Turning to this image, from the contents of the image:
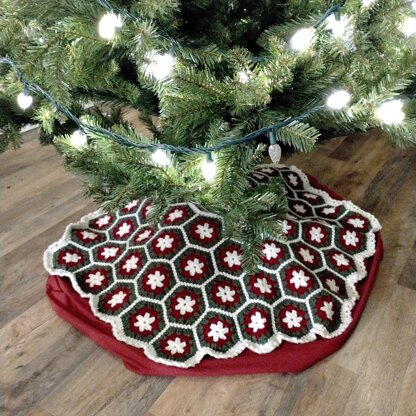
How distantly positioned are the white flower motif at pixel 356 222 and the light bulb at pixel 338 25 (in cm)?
50

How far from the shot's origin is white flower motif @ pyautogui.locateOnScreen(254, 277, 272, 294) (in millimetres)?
857

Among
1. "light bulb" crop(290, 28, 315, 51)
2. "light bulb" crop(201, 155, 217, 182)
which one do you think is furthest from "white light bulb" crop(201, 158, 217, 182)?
"light bulb" crop(290, 28, 315, 51)

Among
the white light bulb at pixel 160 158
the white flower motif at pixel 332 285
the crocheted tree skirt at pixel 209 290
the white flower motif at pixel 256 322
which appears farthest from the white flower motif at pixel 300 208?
the white light bulb at pixel 160 158

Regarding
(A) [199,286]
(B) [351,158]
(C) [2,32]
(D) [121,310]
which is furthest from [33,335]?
(B) [351,158]

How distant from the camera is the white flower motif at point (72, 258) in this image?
37.9 inches

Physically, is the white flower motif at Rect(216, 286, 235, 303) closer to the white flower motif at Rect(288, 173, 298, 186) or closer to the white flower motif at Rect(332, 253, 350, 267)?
the white flower motif at Rect(332, 253, 350, 267)

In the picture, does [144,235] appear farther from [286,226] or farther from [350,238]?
[350,238]

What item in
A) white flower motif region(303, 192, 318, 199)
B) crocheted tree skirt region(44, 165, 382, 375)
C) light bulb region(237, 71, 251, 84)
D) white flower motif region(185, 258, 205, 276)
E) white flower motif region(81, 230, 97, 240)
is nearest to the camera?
light bulb region(237, 71, 251, 84)

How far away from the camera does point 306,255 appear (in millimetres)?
919

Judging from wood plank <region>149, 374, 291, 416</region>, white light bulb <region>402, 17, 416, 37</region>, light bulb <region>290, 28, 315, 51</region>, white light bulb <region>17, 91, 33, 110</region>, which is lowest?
wood plank <region>149, 374, 291, 416</region>

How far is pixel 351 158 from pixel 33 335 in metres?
1.13

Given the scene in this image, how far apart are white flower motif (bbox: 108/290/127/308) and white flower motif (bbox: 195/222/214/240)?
220 millimetres

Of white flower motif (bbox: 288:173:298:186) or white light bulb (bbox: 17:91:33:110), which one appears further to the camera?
white flower motif (bbox: 288:173:298:186)

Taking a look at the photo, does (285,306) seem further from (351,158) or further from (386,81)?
(351,158)
